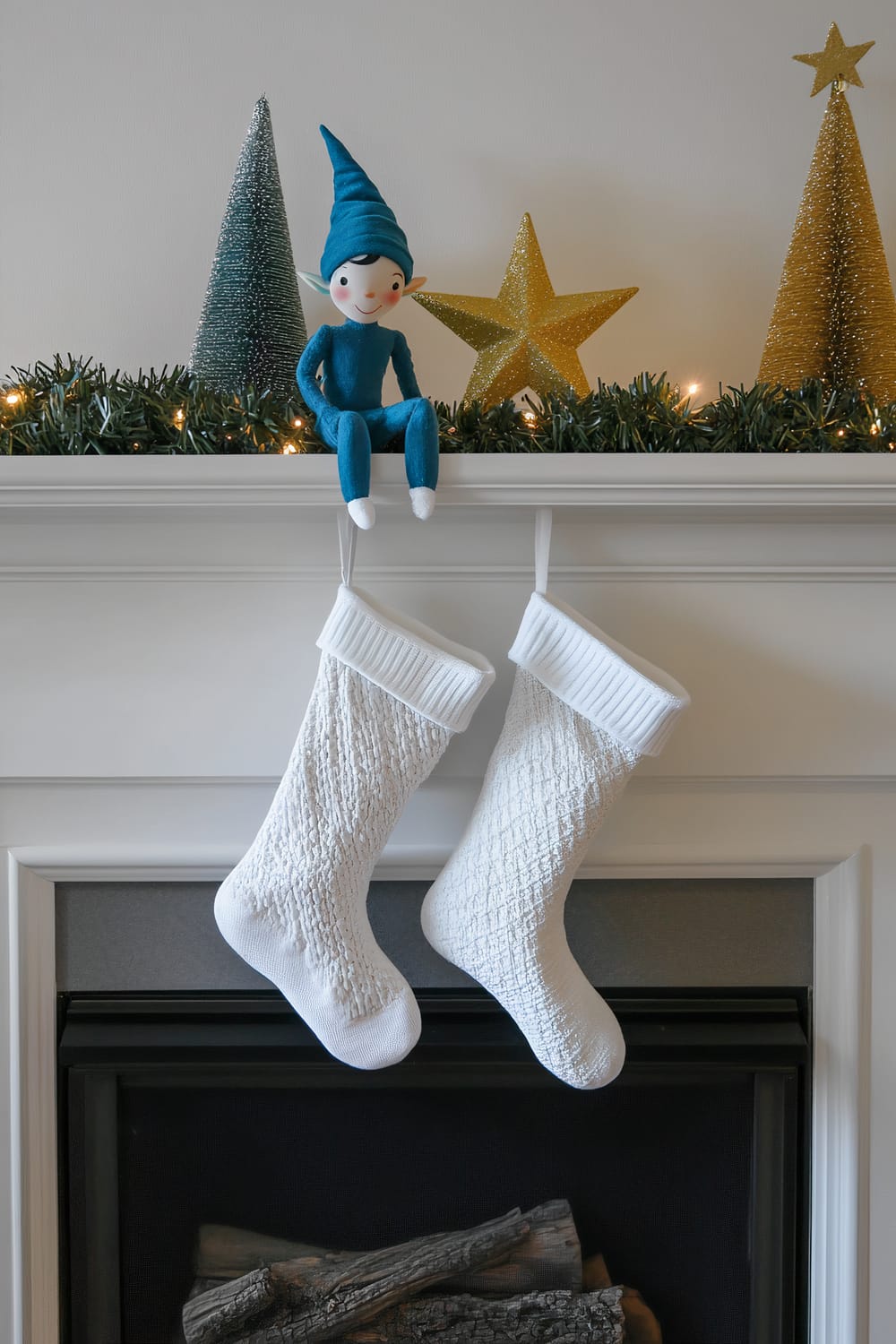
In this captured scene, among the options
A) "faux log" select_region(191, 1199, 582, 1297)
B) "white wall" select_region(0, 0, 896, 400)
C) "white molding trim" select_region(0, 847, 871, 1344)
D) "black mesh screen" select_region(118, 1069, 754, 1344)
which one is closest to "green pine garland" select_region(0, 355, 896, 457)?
"white wall" select_region(0, 0, 896, 400)

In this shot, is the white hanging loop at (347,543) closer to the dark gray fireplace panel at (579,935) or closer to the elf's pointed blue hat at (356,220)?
the elf's pointed blue hat at (356,220)

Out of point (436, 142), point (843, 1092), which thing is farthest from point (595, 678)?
point (436, 142)

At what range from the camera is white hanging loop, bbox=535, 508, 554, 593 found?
2.85ft

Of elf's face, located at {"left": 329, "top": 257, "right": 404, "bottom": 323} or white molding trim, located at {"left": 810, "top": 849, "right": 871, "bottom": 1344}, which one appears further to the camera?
white molding trim, located at {"left": 810, "top": 849, "right": 871, "bottom": 1344}

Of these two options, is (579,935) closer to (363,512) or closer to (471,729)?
(471,729)

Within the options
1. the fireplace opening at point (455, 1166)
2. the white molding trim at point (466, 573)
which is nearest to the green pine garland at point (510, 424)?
the white molding trim at point (466, 573)

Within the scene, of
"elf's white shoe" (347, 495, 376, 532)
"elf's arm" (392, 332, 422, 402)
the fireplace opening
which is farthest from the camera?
the fireplace opening

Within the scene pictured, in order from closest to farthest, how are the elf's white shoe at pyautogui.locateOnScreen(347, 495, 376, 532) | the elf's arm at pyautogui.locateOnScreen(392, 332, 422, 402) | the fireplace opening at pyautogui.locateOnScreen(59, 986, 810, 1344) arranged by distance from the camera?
1. the elf's white shoe at pyautogui.locateOnScreen(347, 495, 376, 532)
2. the elf's arm at pyautogui.locateOnScreen(392, 332, 422, 402)
3. the fireplace opening at pyautogui.locateOnScreen(59, 986, 810, 1344)

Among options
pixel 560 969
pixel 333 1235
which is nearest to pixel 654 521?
pixel 560 969

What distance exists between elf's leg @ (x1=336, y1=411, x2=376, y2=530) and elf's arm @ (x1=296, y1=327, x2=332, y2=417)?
0.15 feet

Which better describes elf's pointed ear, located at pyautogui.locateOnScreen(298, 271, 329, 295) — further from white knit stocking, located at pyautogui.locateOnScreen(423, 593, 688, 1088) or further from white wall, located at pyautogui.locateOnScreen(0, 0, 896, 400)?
white knit stocking, located at pyautogui.locateOnScreen(423, 593, 688, 1088)

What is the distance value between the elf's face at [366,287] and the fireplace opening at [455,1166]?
76cm

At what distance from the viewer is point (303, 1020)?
960 mm

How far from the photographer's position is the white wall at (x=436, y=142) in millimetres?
1089
